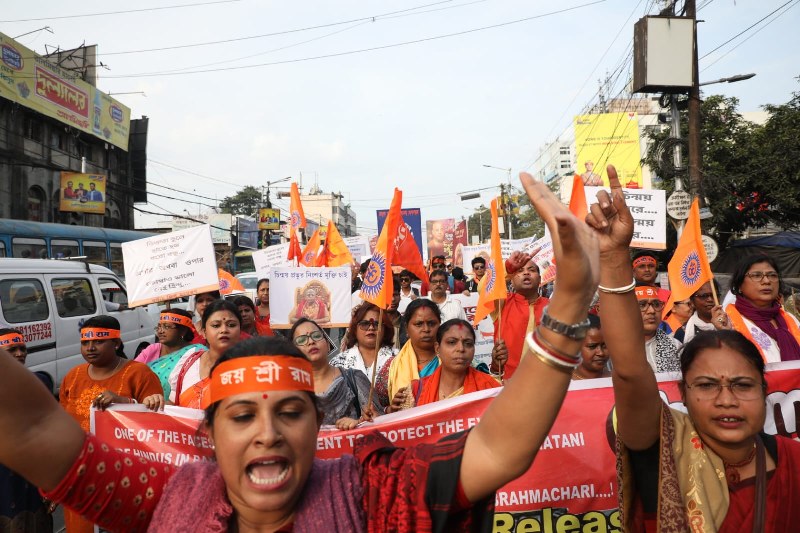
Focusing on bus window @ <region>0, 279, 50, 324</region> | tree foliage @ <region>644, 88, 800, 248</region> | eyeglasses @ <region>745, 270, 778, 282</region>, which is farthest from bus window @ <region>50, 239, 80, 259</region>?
tree foliage @ <region>644, 88, 800, 248</region>

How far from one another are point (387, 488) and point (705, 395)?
109cm

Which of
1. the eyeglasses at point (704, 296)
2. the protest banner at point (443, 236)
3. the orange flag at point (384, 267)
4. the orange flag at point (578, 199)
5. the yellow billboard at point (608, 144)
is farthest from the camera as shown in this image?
the yellow billboard at point (608, 144)

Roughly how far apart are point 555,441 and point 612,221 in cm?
161

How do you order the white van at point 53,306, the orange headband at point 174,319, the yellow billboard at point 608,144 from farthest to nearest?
the yellow billboard at point 608,144 → the white van at point 53,306 → the orange headband at point 174,319

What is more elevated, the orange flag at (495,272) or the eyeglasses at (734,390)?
the orange flag at (495,272)

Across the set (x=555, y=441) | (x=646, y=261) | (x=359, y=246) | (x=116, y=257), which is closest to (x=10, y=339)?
(x=555, y=441)

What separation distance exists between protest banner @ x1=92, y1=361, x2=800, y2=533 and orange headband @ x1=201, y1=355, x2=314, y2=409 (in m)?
1.44

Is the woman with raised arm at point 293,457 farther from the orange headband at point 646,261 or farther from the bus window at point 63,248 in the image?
the bus window at point 63,248

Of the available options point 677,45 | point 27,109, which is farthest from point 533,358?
point 27,109

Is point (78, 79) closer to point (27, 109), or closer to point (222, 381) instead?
point (27, 109)

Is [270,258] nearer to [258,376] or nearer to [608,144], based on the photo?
[258,376]

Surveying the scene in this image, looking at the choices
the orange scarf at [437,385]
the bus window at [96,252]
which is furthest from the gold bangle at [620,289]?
the bus window at [96,252]

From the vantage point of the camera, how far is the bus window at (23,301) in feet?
23.8

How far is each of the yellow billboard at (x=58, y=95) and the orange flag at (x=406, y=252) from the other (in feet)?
80.1
